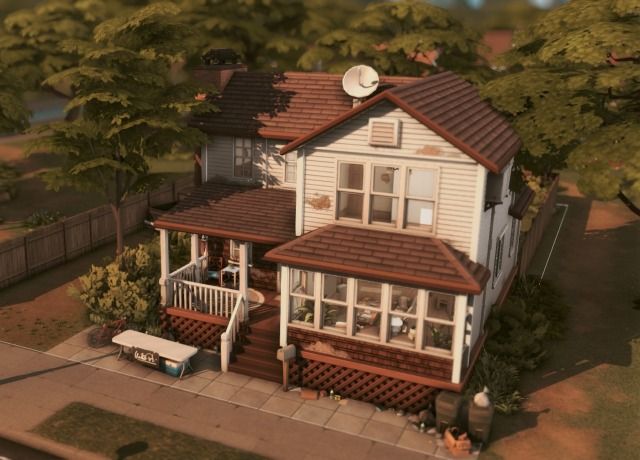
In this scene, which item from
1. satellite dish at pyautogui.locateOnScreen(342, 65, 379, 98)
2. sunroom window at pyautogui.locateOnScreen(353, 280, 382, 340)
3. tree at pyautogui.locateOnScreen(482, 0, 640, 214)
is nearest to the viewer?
sunroom window at pyautogui.locateOnScreen(353, 280, 382, 340)

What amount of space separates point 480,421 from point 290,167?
10141 mm

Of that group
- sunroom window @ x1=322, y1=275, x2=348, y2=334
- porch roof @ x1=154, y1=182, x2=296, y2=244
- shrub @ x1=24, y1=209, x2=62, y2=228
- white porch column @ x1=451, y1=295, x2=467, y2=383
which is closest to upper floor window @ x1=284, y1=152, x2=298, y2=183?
porch roof @ x1=154, y1=182, x2=296, y2=244

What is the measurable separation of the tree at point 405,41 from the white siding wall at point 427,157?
20.4m

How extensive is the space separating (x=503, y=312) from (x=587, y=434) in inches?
189

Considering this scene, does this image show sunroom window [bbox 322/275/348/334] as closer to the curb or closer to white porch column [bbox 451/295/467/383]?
white porch column [bbox 451/295/467/383]

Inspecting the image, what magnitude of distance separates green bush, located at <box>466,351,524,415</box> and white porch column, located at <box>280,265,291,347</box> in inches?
191

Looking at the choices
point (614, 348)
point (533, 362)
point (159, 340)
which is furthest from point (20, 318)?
point (614, 348)

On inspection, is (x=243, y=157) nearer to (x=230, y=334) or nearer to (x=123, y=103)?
(x=123, y=103)

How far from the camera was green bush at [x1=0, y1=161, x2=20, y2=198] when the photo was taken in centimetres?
3198

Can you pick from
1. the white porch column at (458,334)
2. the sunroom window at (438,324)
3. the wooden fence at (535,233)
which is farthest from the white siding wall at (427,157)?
the wooden fence at (535,233)

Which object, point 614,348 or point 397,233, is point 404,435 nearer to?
point 397,233

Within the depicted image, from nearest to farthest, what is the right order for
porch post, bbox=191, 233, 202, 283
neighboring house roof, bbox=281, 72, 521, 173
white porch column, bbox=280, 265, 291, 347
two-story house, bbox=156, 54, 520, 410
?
neighboring house roof, bbox=281, 72, 521, 173 < two-story house, bbox=156, 54, 520, 410 < white porch column, bbox=280, 265, 291, 347 < porch post, bbox=191, 233, 202, 283

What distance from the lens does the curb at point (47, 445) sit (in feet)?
45.4

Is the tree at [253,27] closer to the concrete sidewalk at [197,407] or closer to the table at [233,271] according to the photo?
the table at [233,271]
